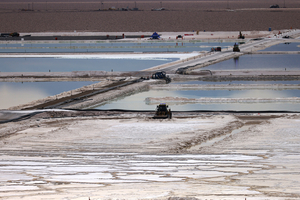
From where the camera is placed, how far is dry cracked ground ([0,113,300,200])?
481 inches

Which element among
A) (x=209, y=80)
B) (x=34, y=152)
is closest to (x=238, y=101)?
(x=209, y=80)

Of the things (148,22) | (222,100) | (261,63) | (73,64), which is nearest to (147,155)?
(222,100)

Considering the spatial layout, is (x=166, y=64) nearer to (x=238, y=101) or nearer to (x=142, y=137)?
(x=238, y=101)

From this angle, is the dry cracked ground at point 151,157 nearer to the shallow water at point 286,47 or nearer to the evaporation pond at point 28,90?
the evaporation pond at point 28,90

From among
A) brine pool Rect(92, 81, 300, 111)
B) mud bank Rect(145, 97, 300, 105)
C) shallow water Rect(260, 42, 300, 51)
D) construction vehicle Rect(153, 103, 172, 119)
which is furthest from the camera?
shallow water Rect(260, 42, 300, 51)

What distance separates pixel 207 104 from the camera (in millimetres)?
26703

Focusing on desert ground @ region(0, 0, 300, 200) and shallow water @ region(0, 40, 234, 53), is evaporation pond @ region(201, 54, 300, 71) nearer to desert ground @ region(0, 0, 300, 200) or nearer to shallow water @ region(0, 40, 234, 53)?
shallow water @ region(0, 40, 234, 53)

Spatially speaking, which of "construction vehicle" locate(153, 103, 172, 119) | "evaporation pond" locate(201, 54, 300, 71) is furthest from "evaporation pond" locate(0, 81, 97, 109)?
"evaporation pond" locate(201, 54, 300, 71)

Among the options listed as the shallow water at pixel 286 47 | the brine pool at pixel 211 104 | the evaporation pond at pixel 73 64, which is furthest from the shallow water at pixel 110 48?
the brine pool at pixel 211 104

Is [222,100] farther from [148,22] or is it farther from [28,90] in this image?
[148,22]

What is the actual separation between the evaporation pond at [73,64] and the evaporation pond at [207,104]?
→ 11.7 m

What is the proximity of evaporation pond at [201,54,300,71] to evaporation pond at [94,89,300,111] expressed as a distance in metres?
9.70

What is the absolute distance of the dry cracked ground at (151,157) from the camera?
1221cm

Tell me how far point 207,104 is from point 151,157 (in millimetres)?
11812
